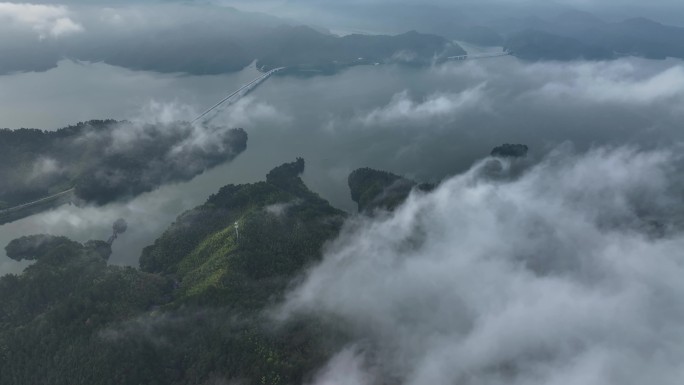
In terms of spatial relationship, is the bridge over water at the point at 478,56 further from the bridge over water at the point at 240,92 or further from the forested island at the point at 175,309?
the forested island at the point at 175,309

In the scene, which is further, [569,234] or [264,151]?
[264,151]

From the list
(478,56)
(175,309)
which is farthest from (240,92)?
(478,56)

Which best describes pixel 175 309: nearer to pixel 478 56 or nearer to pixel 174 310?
pixel 174 310

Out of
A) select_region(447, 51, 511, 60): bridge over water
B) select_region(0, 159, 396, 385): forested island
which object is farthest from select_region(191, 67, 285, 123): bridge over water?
select_region(447, 51, 511, 60): bridge over water

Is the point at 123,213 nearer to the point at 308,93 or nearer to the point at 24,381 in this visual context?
the point at 24,381

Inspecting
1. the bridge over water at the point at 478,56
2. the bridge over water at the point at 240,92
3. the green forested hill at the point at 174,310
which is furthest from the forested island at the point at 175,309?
the bridge over water at the point at 478,56

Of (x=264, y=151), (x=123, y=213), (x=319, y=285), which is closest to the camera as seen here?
(x=319, y=285)

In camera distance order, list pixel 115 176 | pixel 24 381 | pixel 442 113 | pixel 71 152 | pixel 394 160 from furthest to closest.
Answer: pixel 442 113 < pixel 394 160 < pixel 71 152 < pixel 115 176 < pixel 24 381

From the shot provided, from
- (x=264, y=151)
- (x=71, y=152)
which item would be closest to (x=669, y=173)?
(x=264, y=151)

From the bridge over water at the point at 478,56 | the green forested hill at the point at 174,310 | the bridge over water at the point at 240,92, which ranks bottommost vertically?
the green forested hill at the point at 174,310
